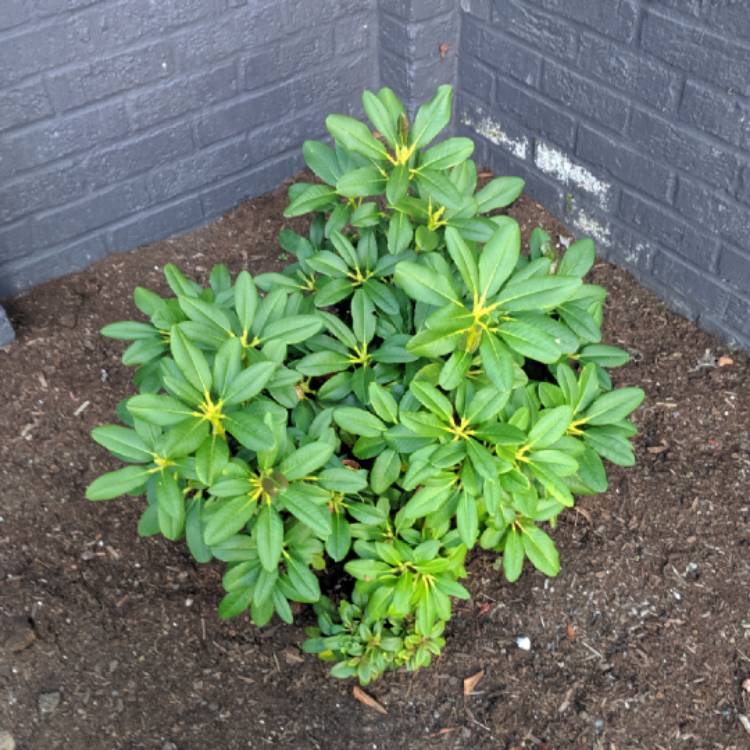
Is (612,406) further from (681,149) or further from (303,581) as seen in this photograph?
(681,149)

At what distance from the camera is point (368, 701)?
7.14 ft

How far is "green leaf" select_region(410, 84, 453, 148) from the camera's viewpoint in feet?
6.02

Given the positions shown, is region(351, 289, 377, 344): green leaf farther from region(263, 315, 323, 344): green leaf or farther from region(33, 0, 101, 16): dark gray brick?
region(33, 0, 101, 16): dark gray brick

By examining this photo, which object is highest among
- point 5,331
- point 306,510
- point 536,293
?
point 536,293

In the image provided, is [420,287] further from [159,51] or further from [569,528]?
[159,51]

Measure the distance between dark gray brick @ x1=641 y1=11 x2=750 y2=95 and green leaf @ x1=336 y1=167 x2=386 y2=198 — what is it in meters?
1.18

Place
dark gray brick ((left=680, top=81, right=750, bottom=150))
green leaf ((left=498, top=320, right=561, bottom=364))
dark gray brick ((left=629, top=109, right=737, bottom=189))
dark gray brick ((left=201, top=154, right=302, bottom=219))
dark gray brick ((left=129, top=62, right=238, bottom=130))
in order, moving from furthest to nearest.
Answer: dark gray brick ((left=201, top=154, right=302, bottom=219)), dark gray brick ((left=129, top=62, right=238, bottom=130)), dark gray brick ((left=629, top=109, right=737, bottom=189)), dark gray brick ((left=680, top=81, right=750, bottom=150)), green leaf ((left=498, top=320, right=561, bottom=364))

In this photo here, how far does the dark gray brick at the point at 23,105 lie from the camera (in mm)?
2727

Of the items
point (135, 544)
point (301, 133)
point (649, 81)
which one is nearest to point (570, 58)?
point (649, 81)

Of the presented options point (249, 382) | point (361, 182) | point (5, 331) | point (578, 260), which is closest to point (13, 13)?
point (5, 331)

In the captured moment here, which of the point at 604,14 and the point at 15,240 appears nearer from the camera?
the point at 604,14

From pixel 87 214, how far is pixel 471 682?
6.23 ft

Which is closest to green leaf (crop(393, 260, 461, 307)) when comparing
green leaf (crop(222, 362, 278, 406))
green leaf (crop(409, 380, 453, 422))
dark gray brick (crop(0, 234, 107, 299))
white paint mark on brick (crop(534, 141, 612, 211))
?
green leaf (crop(409, 380, 453, 422))

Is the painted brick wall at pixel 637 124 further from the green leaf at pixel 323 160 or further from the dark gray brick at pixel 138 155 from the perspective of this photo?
the green leaf at pixel 323 160
